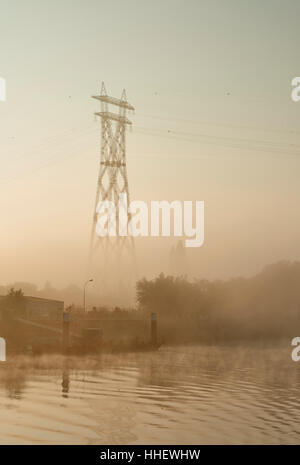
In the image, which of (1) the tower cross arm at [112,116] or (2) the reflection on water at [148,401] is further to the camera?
(1) the tower cross arm at [112,116]

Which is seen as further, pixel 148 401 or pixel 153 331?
A: pixel 153 331

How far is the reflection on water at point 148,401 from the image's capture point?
3020 centimetres

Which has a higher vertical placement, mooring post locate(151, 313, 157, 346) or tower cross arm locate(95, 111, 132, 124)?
tower cross arm locate(95, 111, 132, 124)

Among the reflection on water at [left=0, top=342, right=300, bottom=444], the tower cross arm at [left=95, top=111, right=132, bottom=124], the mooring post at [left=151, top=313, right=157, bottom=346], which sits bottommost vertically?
the reflection on water at [left=0, top=342, right=300, bottom=444]

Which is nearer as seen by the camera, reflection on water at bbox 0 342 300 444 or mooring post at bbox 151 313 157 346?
reflection on water at bbox 0 342 300 444

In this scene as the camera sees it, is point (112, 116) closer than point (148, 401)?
No

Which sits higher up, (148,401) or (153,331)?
(153,331)

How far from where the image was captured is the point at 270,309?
14038cm

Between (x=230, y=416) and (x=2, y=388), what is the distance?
58.2 ft

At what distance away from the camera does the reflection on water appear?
3020cm

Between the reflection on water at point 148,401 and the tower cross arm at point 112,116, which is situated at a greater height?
the tower cross arm at point 112,116

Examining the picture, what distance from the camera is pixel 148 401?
40812 millimetres

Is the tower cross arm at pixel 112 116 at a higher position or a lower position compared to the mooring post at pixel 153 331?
higher

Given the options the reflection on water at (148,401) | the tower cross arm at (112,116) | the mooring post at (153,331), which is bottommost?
the reflection on water at (148,401)
